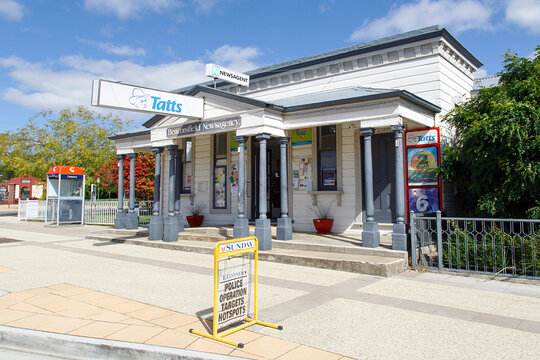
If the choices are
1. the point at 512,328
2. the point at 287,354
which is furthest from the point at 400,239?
the point at 287,354

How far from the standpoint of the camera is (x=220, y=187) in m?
15.0

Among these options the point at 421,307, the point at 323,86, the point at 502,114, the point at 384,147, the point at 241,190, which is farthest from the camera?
the point at 323,86

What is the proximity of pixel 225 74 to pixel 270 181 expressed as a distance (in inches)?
155

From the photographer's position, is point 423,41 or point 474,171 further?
point 423,41

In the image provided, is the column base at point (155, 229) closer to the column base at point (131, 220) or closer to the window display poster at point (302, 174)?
the column base at point (131, 220)

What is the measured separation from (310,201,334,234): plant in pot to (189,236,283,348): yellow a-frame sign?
6.78 meters

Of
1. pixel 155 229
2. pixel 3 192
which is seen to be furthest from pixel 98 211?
pixel 3 192

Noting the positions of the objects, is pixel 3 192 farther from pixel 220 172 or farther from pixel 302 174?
pixel 302 174

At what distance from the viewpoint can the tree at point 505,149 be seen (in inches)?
306

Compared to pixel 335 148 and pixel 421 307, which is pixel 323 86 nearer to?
pixel 335 148

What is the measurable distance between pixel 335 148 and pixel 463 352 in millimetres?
8548

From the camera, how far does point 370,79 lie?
1207cm

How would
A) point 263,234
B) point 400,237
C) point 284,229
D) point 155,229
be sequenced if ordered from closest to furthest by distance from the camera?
point 400,237
point 263,234
point 284,229
point 155,229

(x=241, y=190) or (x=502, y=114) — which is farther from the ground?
(x=502, y=114)
